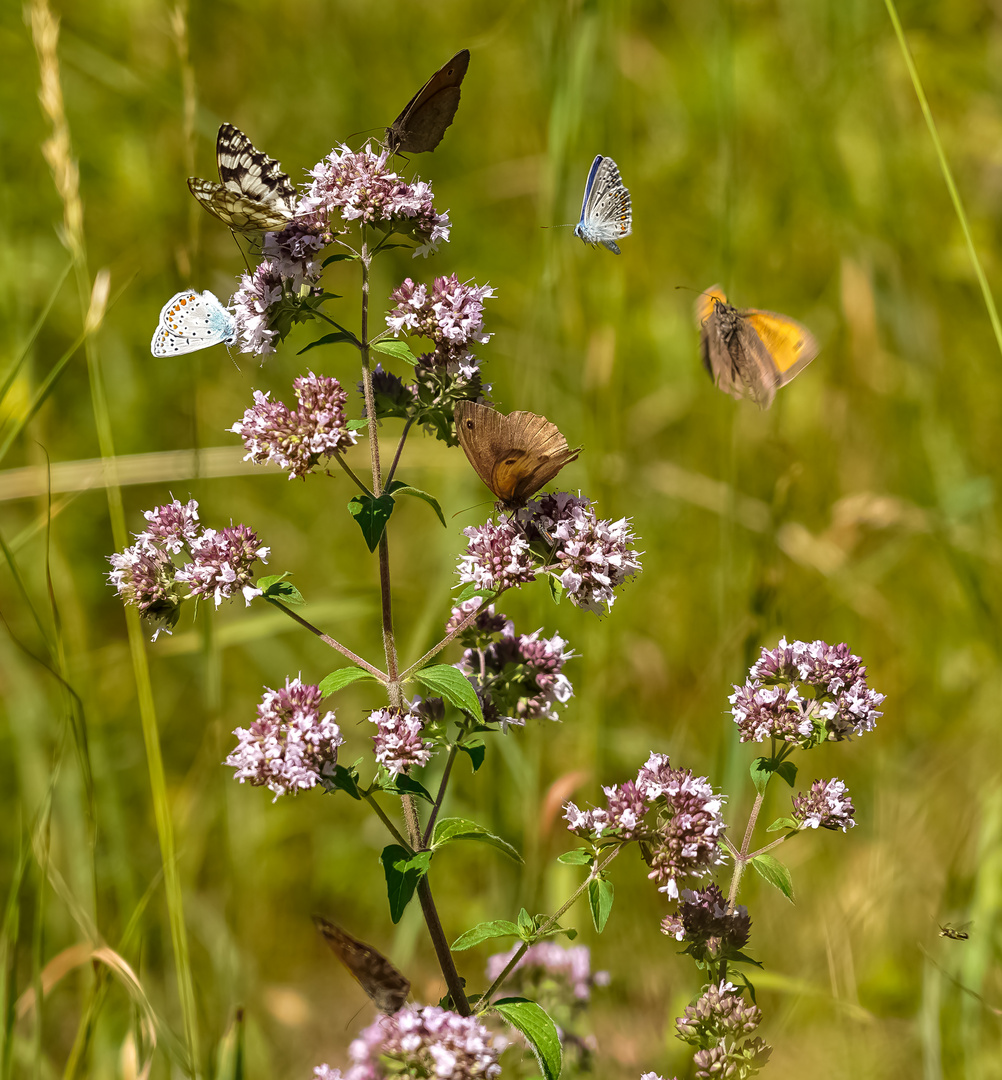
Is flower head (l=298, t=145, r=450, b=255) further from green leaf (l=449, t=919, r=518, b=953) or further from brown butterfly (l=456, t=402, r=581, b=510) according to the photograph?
green leaf (l=449, t=919, r=518, b=953)

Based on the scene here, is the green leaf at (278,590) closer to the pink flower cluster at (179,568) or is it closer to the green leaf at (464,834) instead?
the pink flower cluster at (179,568)

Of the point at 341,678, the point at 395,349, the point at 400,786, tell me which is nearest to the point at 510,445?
the point at 395,349

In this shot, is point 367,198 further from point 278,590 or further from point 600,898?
point 600,898

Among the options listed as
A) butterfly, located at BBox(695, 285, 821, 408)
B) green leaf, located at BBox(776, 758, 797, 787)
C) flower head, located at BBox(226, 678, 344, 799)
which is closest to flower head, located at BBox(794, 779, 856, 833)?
green leaf, located at BBox(776, 758, 797, 787)

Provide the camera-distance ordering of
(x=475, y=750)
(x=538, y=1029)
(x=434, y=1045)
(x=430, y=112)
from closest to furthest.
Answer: (x=434, y=1045) → (x=538, y=1029) → (x=475, y=750) → (x=430, y=112)

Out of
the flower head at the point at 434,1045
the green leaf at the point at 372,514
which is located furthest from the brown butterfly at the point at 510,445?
the flower head at the point at 434,1045

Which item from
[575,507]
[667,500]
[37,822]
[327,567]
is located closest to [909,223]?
[667,500]
